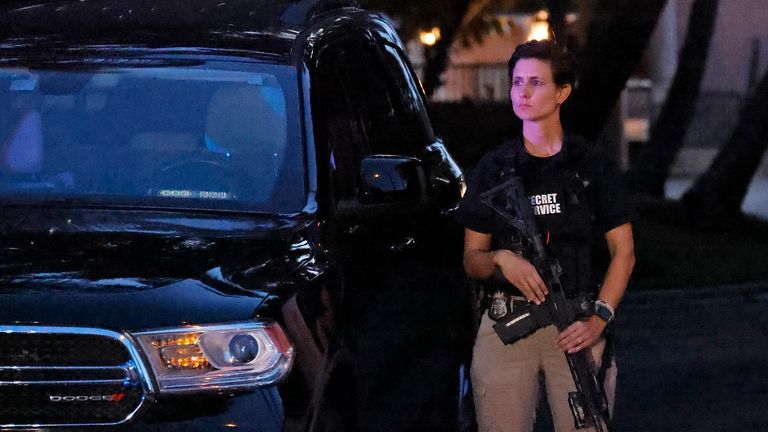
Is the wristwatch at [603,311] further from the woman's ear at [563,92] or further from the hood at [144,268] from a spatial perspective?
the hood at [144,268]

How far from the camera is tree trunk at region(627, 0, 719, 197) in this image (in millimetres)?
17781

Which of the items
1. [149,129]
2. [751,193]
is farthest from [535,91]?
[751,193]

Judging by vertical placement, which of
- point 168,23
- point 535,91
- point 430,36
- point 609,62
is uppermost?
point 168,23

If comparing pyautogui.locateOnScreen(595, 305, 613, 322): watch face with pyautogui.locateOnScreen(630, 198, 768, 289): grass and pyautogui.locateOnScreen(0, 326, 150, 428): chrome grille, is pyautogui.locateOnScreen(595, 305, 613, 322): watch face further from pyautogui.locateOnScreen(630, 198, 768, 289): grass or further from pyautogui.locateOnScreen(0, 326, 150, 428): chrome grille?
pyautogui.locateOnScreen(630, 198, 768, 289): grass

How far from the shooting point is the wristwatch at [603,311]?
4.53m

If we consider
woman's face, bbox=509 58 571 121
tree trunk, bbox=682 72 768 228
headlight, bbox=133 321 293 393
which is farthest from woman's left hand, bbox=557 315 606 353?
tree trunk, bbox=682 72 768 228

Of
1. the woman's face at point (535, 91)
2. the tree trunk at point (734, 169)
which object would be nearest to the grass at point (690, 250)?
the tree trunk at point (734, 169)

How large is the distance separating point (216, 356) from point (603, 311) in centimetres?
135

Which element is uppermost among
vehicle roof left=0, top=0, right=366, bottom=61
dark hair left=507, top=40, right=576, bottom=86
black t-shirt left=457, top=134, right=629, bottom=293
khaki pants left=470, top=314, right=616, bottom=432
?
vehicle roof left=0, top=0, right=366, bottom=61

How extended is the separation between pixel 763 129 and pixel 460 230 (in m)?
9.69

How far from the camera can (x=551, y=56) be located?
4.67 m

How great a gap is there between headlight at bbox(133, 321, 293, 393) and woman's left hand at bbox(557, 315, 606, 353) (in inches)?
41.2

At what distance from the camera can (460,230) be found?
5.88 meters

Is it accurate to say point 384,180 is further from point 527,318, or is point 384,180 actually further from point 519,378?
point 519,378
